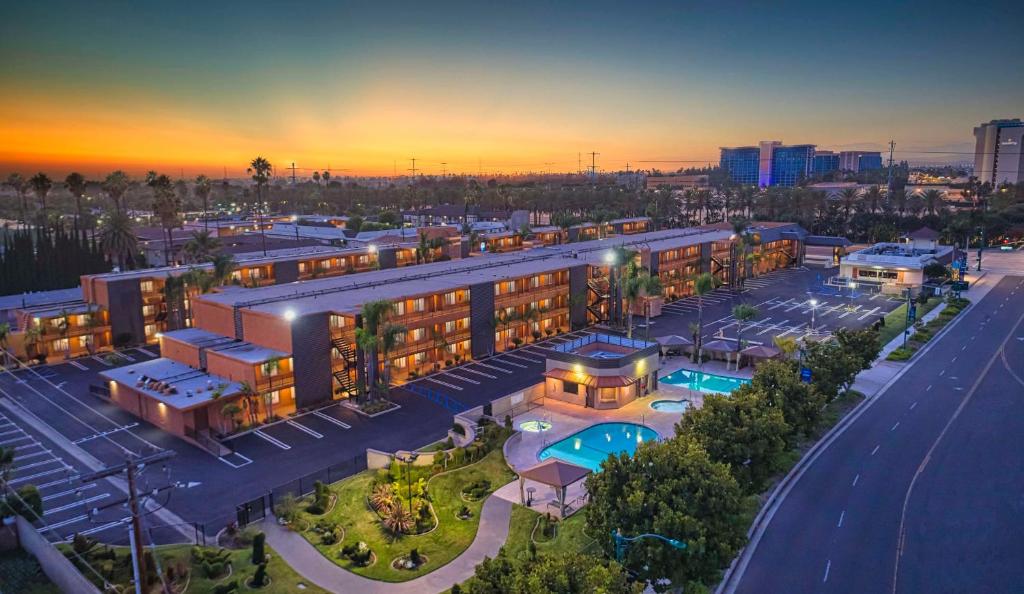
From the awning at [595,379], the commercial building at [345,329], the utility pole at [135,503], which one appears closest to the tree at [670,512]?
the utility pole at [135,503]

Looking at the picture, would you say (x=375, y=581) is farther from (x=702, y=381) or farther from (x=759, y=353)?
(x=759, y=353)

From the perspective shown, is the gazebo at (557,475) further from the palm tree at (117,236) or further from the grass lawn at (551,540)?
the palm tree at (117,236)

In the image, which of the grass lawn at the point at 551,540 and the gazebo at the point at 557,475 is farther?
the gazebo at the point at 557,475

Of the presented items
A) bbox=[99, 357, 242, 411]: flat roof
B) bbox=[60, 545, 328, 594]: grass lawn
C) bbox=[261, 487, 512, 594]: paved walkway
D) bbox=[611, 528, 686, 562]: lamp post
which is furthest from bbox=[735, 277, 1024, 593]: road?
bbox=[99, 357, 242, 411]: flat roof

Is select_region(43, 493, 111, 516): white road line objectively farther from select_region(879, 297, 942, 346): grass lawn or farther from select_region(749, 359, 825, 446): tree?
select_region(879, 297, 942, 346): grass lawn

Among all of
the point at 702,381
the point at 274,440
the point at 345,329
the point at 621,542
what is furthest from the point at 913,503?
the point at 345,329

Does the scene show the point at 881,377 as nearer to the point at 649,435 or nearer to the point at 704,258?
the point at 649,435
